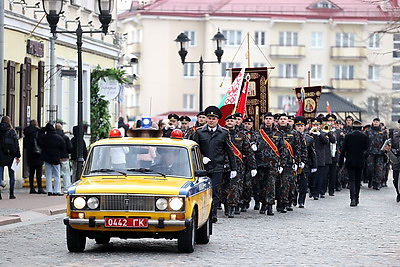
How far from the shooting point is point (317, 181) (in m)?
31.6

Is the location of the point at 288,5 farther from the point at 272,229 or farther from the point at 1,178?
the point at 272,229

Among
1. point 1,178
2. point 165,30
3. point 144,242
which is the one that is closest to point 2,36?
point 1,178

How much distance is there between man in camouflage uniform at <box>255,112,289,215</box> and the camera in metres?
24.9

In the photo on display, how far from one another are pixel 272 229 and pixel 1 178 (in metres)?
8.84

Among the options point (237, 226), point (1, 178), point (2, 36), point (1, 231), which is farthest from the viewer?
point (2, 36)

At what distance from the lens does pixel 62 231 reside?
2006cm

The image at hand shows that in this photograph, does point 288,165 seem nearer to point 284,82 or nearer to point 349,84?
point 284,82

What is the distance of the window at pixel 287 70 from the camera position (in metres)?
106

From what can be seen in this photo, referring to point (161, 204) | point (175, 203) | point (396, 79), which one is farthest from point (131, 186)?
point (396, 79)

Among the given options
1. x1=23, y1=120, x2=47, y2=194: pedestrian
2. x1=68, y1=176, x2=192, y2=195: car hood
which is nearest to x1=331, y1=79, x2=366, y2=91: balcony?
x1=23, y1=120, x2=47, y2=194: pedestrian

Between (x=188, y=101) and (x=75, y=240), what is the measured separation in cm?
9173

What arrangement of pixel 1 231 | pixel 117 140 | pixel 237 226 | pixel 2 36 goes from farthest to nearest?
1. pixel 2 36
2. pixel 237 226
3. pixel 1 231
4. pixel 117 140

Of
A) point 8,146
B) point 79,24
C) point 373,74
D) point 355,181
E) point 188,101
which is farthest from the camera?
point 373,74

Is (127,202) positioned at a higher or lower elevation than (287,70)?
lower
